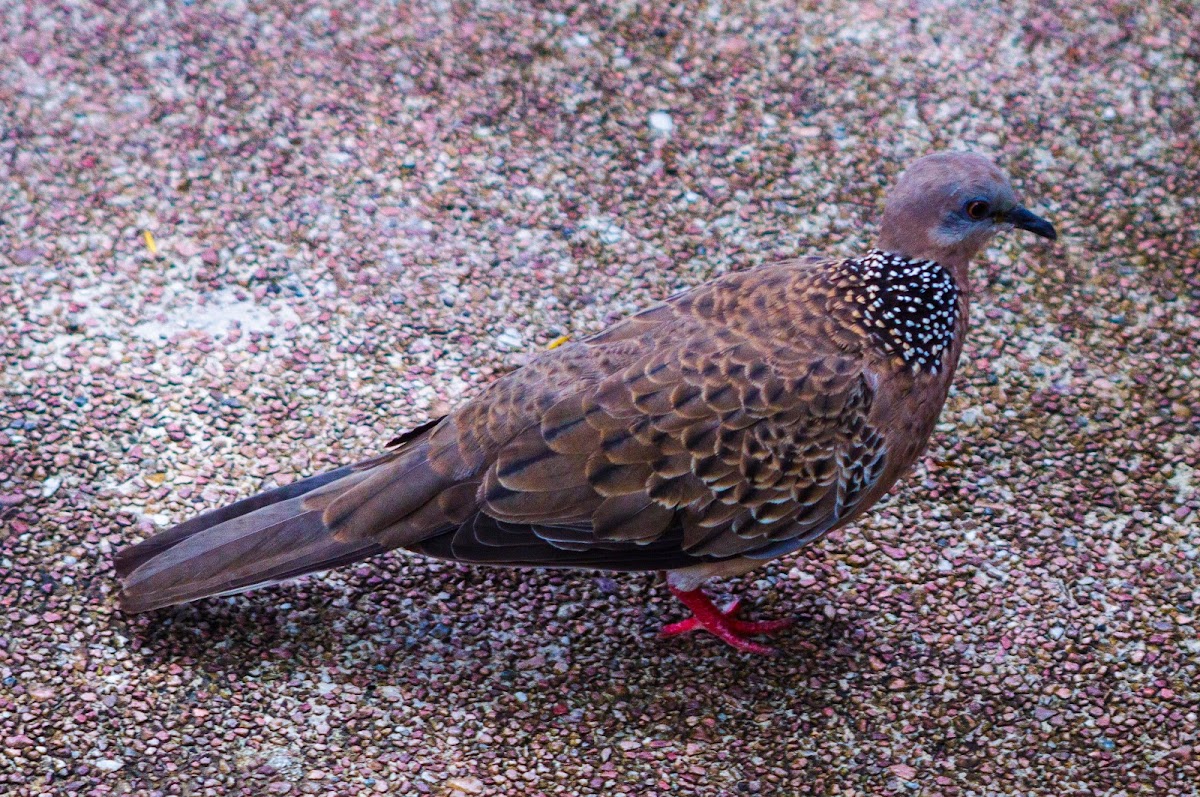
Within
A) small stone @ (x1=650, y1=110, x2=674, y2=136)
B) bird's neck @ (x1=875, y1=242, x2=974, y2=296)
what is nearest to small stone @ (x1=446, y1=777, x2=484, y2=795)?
bird's neck @ (x1=875, y1=242, x2=974, y2=296)

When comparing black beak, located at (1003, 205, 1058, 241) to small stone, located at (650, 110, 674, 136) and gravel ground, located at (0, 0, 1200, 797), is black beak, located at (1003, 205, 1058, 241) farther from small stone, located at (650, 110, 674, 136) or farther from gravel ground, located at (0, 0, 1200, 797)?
small stone, located at (650, 110, 674, 136)

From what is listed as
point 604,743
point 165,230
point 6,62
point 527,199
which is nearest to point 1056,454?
point 604,743

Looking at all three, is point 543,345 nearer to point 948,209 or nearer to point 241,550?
point 241,550

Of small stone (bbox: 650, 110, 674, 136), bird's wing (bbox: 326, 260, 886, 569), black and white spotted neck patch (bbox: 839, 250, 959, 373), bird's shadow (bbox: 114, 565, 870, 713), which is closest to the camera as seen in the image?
bird's wing (bbox: 326, 260, 886, 569)

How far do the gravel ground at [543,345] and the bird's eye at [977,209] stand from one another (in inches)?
37.6

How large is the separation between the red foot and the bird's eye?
4.19 feet

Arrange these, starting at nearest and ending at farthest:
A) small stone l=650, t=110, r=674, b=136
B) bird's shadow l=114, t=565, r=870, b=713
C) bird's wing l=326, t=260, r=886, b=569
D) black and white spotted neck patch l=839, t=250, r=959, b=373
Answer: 1. bird's wing l=326, t=260, r=886, b=569
2. black and white spotted neck patch l=839, t=250, r=959, b=373
3. bird's shadow l=114, t=565, r=870, b=713
4. small stone l=650, t=110, r=674, b=136

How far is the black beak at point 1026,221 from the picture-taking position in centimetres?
371

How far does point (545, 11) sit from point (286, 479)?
2.54 metres

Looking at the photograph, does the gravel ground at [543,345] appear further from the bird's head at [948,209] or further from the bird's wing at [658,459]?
the bird's head at [948,209]

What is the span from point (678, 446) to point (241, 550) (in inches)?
47.1

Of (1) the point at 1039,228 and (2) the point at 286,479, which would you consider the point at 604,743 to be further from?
(1) the point at 1039,228

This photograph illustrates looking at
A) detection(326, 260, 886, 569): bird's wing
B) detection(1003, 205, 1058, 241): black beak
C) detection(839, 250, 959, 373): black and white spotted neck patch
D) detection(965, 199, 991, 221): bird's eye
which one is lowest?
detection(326, 260, 886, 569): bird's wing

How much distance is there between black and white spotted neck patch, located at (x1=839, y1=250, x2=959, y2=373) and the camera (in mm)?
3564
